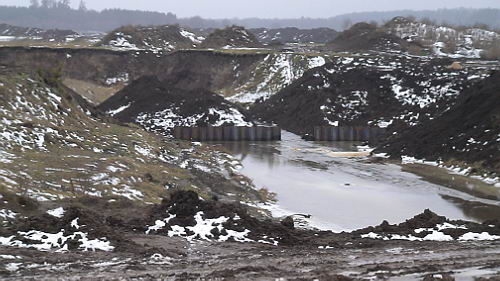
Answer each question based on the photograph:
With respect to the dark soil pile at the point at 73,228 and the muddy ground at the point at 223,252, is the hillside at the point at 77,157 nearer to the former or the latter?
the dark soil pile at the point at 73,228

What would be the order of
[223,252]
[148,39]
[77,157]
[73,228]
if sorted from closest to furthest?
[223,252] → [73,228] → [77,157] → [148,39]

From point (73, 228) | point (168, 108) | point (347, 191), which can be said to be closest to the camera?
point (73, 228)

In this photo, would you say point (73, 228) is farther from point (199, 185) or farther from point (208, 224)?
point (199, 185)

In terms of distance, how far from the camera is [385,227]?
71.0ft

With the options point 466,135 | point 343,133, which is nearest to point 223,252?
point 466,135

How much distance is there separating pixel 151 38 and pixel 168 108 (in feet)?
208

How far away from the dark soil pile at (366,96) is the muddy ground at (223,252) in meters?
42.5

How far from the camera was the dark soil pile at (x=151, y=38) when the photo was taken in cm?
12445

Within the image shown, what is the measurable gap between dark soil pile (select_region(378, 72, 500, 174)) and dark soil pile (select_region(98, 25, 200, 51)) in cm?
7936

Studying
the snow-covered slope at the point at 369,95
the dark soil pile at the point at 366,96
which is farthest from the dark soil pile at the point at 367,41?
the snow-covered slope at the point at 369,95

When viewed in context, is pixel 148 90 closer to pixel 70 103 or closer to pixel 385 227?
pixel 70 103

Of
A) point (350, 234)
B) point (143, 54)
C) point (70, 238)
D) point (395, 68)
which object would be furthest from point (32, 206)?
point (143, 54)

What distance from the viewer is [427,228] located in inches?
862

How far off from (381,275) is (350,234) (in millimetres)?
6807
